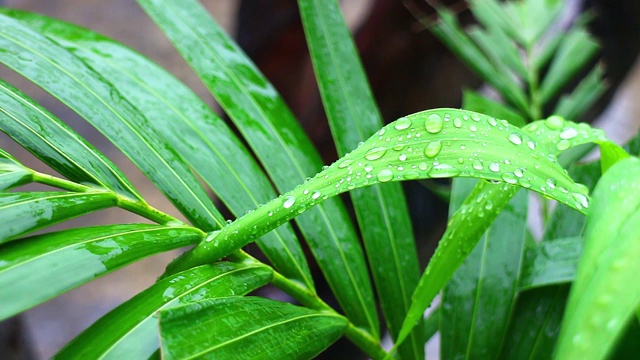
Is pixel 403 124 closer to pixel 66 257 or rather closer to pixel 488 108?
pixel 66 257

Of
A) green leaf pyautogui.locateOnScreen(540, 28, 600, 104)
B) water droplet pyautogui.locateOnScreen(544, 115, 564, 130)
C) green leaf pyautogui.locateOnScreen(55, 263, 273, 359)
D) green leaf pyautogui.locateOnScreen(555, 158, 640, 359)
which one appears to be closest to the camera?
green leaf pyautogui.locateOnScreen(555, 158, 640, 359)

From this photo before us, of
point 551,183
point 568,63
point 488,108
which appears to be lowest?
point 568,63

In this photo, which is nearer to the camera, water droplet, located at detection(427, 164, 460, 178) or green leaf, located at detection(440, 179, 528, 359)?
water droplet, located at detection(427, 164, 460, 178)

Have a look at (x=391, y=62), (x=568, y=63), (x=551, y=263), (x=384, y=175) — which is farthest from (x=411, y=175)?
(x=391, y=62)

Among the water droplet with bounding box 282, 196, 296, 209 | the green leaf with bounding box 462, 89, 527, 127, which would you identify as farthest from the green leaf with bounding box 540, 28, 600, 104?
the water droplet with bounding box 282, 196, 296, 209

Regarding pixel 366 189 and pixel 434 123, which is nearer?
pixel 434 123

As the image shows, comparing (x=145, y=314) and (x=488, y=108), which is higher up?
(x=145, y=314)

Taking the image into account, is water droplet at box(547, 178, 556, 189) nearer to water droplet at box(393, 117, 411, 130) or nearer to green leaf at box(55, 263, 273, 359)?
water droplet at box(393, 117, 411, 130)

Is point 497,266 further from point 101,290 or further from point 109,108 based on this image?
point 101,290
